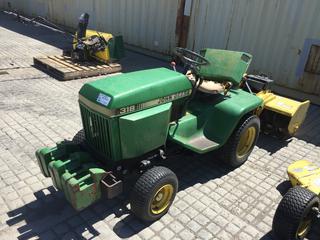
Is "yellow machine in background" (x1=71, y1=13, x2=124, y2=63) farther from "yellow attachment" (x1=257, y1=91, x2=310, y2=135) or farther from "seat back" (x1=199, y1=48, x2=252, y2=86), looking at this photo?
"seat back" (x1=199, y1=48, x2=252, y2=86)

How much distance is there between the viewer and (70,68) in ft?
25.8

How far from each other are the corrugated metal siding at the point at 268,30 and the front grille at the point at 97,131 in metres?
5.43

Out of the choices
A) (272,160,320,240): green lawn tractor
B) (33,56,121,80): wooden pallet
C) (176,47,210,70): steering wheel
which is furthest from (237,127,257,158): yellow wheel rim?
(33,56,121,80): wooden pallet

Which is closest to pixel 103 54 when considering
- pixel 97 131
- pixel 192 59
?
pixel 192 59

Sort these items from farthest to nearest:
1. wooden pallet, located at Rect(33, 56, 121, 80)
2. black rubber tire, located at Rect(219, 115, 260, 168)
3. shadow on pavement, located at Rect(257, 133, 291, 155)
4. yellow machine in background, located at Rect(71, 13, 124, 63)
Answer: yellow machine in background, located at Rect(71, 13, 124, 63)
wooden pallet, located at Rect(33, 56, 121, 80)
shadow on pavement, located at Rect(257, 133, 291, 155)
black rubber tire, located at Rect(219, 115, 260, 168)

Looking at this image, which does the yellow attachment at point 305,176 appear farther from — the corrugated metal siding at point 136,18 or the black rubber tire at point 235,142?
the corrugated metal siding at point 136,18

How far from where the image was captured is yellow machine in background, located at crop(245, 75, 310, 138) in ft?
16.7

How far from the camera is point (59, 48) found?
10.5m

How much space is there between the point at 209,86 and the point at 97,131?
1582 mm

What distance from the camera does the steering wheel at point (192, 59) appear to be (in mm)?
3844

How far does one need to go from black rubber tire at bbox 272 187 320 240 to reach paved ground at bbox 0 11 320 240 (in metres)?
0.29

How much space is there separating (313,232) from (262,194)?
733mm

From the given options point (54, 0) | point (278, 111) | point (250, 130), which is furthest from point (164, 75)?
point (54, 0)

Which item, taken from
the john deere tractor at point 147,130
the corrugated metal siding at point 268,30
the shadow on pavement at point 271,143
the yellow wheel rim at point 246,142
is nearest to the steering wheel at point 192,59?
the john deere tractor at point 147,130
